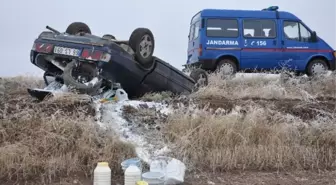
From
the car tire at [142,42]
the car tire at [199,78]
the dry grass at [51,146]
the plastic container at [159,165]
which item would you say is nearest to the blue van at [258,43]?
the car tire at [199,78]

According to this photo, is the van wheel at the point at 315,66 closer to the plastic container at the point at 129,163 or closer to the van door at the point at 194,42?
the van door at the point at 194,42

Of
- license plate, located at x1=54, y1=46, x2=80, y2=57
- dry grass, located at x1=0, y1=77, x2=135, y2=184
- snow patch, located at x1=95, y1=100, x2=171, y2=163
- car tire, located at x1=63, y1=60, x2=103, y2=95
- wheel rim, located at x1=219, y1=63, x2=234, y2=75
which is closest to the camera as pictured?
dry grass, located at x1=0, y1=77, x2=135, y2=184

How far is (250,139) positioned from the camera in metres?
5.65

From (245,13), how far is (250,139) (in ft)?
25.1

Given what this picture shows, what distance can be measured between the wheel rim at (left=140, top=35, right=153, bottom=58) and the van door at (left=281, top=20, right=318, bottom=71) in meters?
6.85

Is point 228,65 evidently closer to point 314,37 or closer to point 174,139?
point 314,37

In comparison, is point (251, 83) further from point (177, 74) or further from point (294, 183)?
point (294, 183)

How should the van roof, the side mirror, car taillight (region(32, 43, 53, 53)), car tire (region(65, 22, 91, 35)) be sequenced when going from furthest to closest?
the side mirror < the van roof < car tire (region(65, 22, 91, 35)) < car taillight (region(32, 43, 53, 53))

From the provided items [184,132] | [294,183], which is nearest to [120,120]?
[184,132]

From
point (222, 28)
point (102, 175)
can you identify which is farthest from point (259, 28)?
point (102, 175)

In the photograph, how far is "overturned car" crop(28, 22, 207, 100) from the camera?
6.27m

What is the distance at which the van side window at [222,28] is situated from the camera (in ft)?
40.8

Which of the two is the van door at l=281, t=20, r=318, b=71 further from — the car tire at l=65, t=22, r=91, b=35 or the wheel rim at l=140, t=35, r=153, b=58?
the car tire at l=65, t=22, r=91, b=35

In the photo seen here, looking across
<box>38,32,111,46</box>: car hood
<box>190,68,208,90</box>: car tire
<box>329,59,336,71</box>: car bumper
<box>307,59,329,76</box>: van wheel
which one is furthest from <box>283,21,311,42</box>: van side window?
<box>38,32,111,46</box>: car hood
